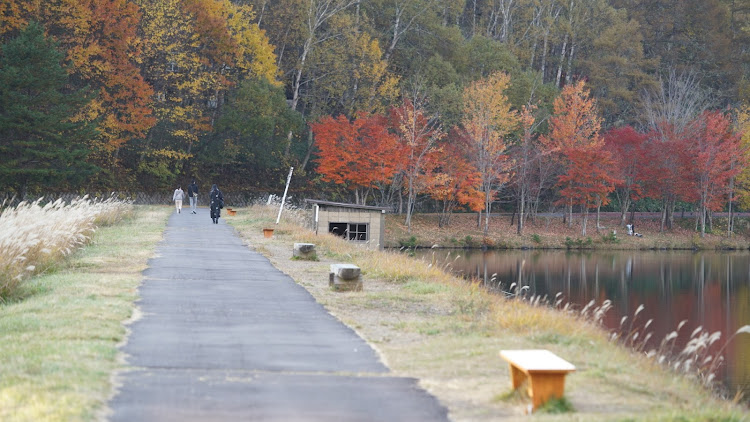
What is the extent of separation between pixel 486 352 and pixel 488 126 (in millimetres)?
54069

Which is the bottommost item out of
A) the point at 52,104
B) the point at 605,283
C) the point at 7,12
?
the point at 605,283

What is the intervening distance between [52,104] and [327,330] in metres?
39.5

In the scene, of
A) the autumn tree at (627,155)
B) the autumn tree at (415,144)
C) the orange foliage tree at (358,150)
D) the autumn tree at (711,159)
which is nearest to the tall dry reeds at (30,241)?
the orange foliage tree at (358,150)

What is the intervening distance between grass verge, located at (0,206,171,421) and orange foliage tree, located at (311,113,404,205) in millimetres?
38873

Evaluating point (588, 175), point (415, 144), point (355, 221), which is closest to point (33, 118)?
point (355, 221)

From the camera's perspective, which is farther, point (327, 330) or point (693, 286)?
point (693, 286)

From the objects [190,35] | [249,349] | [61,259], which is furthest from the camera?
[190,35]

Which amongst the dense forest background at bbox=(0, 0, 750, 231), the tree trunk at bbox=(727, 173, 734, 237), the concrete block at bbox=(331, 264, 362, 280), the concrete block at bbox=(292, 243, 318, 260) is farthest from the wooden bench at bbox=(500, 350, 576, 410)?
the tree trunk at bbox=(727, 173, 734, 237)

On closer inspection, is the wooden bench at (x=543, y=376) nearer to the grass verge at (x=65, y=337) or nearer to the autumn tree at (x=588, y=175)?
the grass verge at (x=65, y=337)

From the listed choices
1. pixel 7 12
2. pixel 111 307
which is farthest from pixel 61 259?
pixel 7 12

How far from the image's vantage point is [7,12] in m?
53.0

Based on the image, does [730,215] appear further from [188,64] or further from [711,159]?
[188,64]

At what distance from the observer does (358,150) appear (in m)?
59.9

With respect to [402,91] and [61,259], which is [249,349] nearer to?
[61,259]
